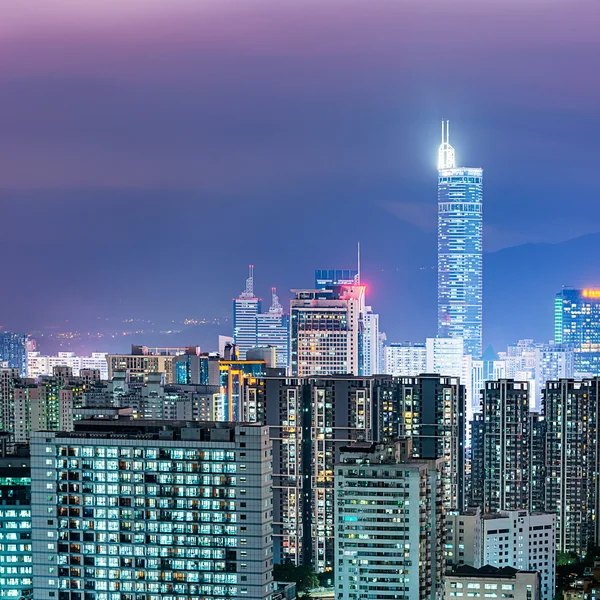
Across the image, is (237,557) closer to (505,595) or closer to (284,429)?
(505,595)

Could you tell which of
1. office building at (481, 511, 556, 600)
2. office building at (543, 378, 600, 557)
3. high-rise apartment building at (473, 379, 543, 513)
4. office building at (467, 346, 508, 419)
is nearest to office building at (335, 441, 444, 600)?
office building at (481, 511, 556, 600)

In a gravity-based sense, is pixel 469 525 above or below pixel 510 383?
below

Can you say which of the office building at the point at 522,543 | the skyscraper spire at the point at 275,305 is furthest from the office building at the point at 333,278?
the office building at the point at 522,543

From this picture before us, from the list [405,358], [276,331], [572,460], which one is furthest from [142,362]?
[572,460]

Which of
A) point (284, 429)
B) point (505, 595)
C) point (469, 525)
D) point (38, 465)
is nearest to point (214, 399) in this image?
point (284, 429)

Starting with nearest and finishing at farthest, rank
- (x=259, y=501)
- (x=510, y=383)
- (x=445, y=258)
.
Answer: (x=259, y=501) < (x=510, y=383) < (x=445, y=258)

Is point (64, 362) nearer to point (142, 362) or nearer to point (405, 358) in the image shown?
point (142, 362)
